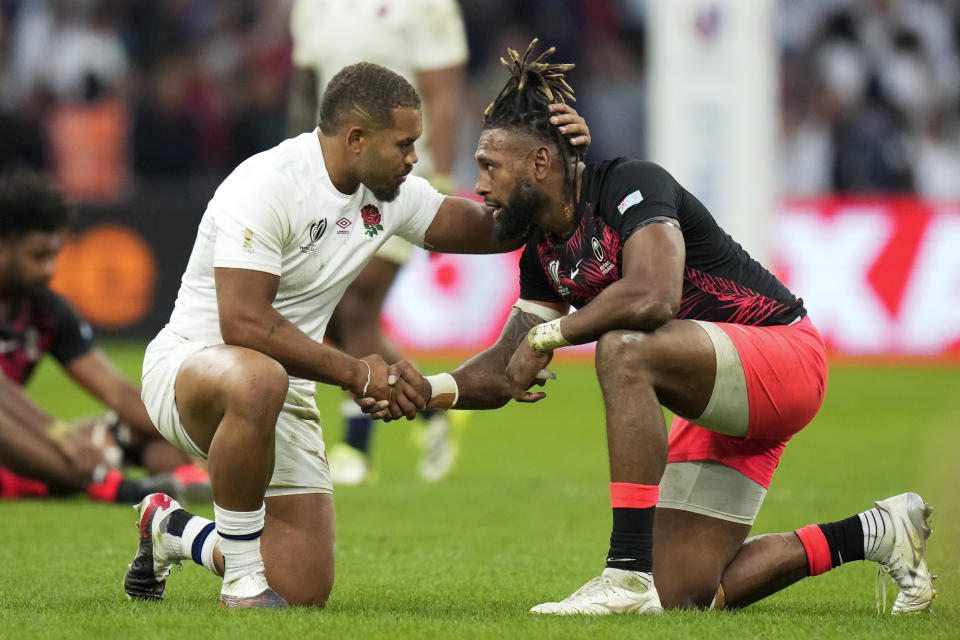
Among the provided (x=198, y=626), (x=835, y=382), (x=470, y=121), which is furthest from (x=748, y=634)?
(x=470, y=121)

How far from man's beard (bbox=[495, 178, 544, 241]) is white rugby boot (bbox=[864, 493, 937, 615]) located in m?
1.51

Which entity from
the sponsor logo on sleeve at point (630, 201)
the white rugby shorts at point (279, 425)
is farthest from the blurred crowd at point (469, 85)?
the sponsor logo on sleeve at point (630, 201)

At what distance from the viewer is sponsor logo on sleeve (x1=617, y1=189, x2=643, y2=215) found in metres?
4.71

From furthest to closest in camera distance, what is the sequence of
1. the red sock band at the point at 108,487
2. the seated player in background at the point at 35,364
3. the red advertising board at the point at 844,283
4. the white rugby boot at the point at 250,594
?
the red advertising board at the point at 844,283 < the red sock band at the point at 108,487 < the seated player in background at the point at 35,364 < the white rugby boot at the point at 250,594

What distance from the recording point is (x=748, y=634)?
4254 mm

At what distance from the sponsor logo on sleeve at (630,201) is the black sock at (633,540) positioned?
37.8 inches

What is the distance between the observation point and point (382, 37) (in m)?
8.08

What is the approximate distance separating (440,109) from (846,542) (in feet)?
13.0

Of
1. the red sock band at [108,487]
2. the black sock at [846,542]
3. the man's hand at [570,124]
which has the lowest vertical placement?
the red sock band at [108,487]

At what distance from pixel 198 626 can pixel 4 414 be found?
3.37 metres

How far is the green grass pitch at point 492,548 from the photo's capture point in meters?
4.32

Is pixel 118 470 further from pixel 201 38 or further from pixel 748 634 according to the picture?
pixel 201 38

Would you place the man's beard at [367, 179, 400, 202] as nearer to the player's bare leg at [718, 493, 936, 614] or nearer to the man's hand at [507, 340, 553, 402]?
the man's hand at [507, 340, 553, 402]

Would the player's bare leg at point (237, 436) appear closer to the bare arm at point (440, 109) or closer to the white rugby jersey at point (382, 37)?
the white rugby jersey at point (382, 37)
